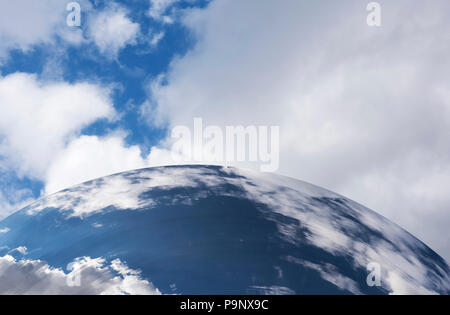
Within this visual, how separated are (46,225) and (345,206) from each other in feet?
49.7

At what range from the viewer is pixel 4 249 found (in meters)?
14.3

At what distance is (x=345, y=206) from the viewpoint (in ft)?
62.9

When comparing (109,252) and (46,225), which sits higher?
(46,225)

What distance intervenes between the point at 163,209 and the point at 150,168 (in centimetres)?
629
